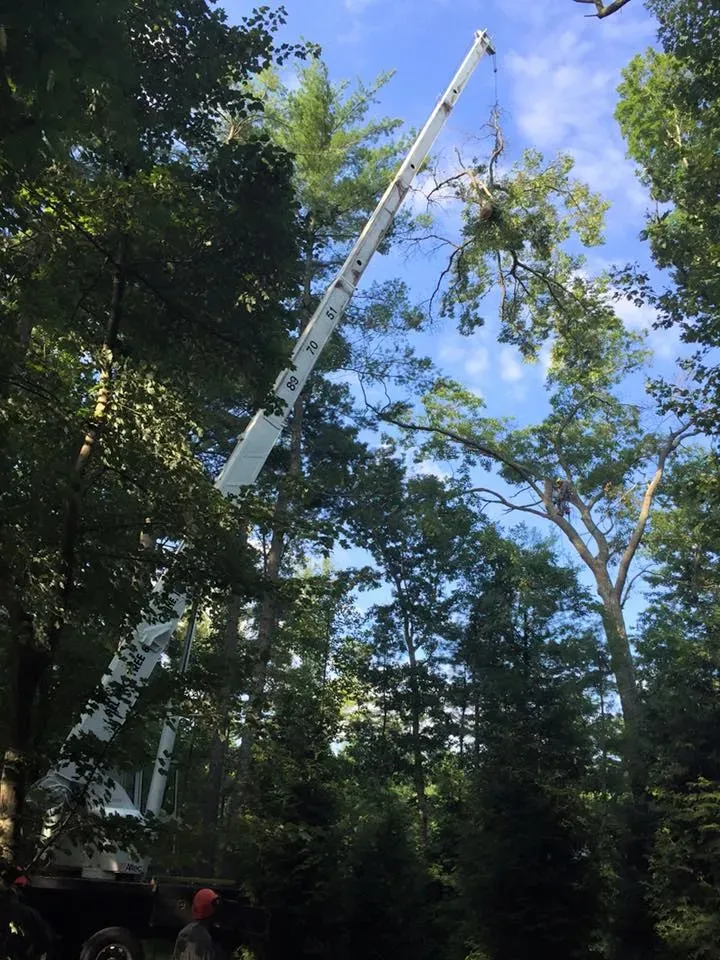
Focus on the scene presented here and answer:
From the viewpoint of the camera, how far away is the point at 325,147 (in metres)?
21.5

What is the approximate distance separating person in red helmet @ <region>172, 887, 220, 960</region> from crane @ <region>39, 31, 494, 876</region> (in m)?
0.86

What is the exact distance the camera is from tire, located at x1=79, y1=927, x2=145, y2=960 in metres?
8.09

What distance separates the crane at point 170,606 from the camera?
6773mm

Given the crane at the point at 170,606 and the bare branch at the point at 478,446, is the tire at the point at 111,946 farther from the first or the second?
the bare branch at the point at 478,446

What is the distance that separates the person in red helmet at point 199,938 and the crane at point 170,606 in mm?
864

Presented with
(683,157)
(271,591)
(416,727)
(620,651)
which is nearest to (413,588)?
(416,727)

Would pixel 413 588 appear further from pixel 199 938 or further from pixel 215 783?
pixel 199 938

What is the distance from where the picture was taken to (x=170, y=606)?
6910 millimetres

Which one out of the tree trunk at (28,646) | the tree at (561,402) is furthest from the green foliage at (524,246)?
the tree trunk at (28,646)

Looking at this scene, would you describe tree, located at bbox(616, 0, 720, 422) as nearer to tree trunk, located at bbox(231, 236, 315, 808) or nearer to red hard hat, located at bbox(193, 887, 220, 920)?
tree trunk, located at bbox(231, 236, 315, 808)

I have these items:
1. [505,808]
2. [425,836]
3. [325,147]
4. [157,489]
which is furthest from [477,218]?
[425,836]

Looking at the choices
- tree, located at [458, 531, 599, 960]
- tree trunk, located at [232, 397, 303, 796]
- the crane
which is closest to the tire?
the crane

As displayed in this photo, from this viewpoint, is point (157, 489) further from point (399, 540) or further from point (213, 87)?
point (399, 540)

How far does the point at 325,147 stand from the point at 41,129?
1991 cm
